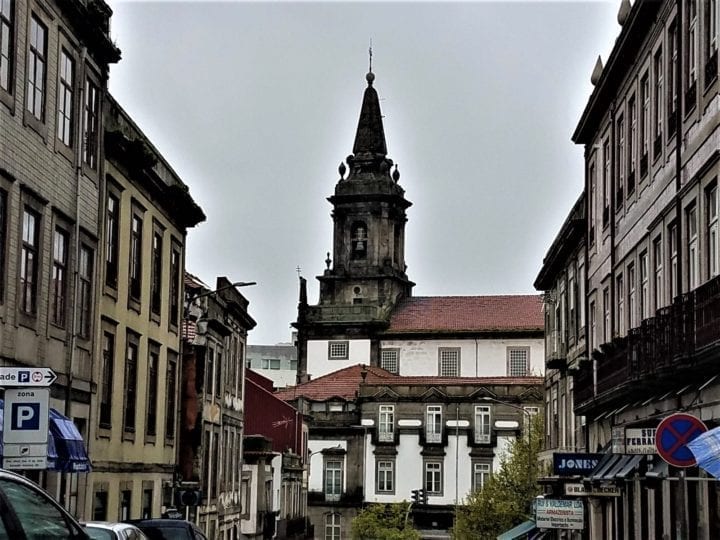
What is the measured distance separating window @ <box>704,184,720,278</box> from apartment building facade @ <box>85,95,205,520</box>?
41.3 feet

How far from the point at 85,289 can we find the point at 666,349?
11992mm

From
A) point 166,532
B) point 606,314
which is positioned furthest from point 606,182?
point 166,532

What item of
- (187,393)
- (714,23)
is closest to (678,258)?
(714,23)

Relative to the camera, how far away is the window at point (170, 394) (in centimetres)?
3800

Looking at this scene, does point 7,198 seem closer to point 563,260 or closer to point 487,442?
point 563,260

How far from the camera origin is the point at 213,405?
145ft

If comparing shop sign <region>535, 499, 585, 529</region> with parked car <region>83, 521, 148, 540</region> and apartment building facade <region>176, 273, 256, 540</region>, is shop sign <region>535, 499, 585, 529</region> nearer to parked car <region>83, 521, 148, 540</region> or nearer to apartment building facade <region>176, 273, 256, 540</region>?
apartment building facade <region>176, 273, 256, 540</region>

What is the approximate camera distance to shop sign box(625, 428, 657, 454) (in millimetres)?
20375

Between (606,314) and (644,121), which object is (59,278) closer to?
(644,121)

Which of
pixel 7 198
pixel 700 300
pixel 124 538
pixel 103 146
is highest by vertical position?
pixel 103 146

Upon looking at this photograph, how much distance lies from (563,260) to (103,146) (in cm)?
1807

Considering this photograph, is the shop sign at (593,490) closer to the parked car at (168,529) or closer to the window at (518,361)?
the parked car at (168,529)

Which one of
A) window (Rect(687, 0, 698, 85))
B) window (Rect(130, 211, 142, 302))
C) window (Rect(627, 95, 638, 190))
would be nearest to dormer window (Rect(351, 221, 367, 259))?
window (Rect(130, 211, 142, 302))

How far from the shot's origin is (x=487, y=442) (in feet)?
296
